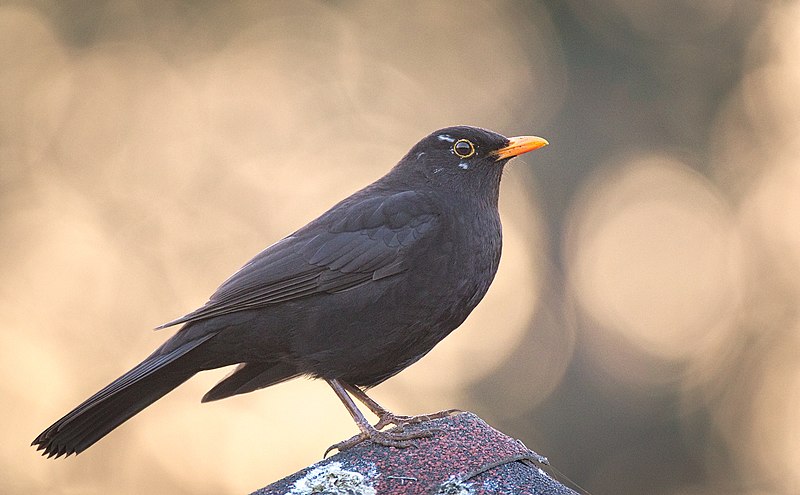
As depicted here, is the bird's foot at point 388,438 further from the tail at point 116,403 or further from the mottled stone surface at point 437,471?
the tail at point 116,403

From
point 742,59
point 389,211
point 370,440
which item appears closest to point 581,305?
point 742,59

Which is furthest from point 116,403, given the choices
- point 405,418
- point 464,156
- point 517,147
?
point 517,147

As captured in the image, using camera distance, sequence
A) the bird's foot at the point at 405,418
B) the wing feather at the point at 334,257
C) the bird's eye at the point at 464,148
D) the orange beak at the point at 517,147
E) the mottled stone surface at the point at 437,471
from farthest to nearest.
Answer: the bird's eye at the point at 464,148
the orange beak at the point at 517,147
the wing feather at the point at 334,257
the bird's foot at the point at 405,418
the mottled stone surface at the point at 437,471

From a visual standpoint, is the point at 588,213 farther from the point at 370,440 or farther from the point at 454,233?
the point at 370,440

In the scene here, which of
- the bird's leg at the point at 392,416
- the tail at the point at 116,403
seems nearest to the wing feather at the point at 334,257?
the tail at the point at 116,403

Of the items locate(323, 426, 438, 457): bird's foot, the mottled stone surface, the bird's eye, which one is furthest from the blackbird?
the mottled stone surface

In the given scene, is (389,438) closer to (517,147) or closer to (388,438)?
(388,438)

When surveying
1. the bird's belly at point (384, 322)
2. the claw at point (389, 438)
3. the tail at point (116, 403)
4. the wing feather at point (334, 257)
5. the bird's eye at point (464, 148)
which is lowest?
the claw at point (389, 438)
